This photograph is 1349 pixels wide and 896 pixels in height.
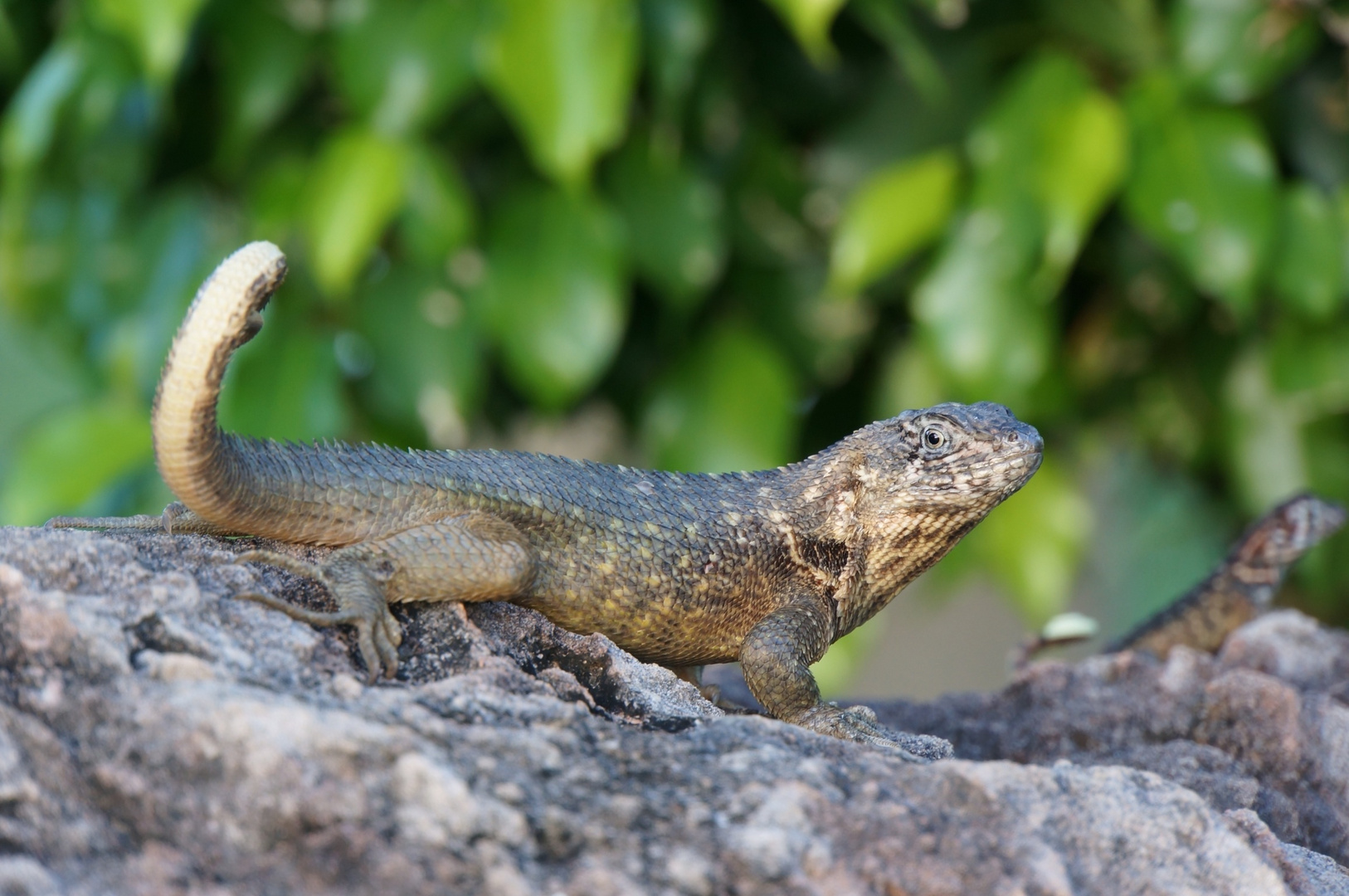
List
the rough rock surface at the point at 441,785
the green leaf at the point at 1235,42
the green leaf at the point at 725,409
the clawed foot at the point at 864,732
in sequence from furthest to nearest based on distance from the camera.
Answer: the green leaf at the point at 725,409
the green leaf at the point at 1235,42
the clawed foot at the point at 864,732
the rough rock surface at the point at 441,785

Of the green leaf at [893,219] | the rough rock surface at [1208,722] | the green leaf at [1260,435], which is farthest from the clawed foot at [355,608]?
the green leaf at [1260,435]

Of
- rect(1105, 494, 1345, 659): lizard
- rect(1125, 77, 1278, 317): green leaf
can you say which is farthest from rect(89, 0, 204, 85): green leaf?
rect(1105, 494, 1345, 659): lizard

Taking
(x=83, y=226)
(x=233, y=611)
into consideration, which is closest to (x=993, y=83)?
(x=83, y=226)

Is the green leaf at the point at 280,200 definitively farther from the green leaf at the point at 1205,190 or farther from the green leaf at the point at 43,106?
the green leaf at the point at 1205,190

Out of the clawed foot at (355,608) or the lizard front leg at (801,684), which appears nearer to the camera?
the clawed foot at (355,608)

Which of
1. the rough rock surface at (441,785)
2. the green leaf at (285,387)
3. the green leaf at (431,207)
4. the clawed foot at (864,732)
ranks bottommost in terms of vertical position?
the rough rock surface at (441,785)

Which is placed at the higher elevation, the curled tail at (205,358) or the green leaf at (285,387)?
the green leaf at (285,387)

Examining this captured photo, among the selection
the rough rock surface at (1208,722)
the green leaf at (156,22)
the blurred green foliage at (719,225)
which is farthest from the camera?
the blurred green foliage at (719,225)

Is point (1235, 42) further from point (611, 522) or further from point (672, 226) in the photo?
point (611, 522)
